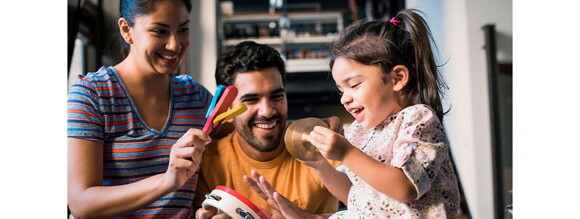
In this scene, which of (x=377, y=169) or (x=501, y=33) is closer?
(x=377, y=169)

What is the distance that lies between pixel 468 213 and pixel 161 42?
1.44ft

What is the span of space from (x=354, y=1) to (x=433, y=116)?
206mm

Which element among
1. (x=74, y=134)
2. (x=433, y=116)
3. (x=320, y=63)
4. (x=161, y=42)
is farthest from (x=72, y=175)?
(x=433, y=116)

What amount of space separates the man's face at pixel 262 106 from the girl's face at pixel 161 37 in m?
0.08

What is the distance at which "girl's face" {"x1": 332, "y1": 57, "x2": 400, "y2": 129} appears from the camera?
24.5 inches

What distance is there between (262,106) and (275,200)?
118 mm

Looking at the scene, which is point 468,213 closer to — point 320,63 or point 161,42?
point 320,63

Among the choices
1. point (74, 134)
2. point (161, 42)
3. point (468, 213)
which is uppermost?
point (161, 42)

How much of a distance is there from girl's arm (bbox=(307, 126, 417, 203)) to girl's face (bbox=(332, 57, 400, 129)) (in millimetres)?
62

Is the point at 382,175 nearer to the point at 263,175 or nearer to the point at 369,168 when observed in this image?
the point at 369,168

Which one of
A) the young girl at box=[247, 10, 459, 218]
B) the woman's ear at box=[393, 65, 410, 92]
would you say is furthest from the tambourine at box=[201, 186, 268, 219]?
the woman's ear at box=[393, 65, 410, 92]

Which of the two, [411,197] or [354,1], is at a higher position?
[354,1]

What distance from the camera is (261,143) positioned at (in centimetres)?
72

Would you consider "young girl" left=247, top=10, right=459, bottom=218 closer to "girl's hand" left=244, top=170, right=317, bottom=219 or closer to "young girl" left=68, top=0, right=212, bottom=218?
"girl's hand" left=244, top=170, right=317, bottom=219
